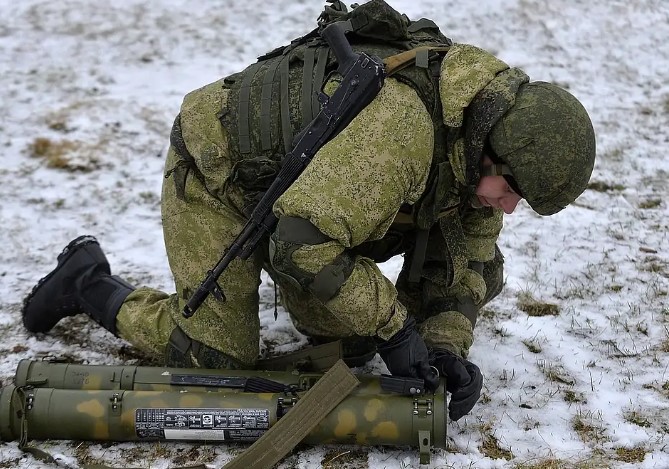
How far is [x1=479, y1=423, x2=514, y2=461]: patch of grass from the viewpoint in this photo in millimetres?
3598

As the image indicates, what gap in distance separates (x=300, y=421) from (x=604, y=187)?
14.0 ft

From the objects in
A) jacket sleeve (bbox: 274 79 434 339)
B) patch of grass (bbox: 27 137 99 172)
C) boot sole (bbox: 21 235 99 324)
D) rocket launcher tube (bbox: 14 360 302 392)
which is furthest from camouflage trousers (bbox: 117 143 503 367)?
patch of grass (bbox: 27 137 99 172)

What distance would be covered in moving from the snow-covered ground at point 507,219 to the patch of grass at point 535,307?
0.05 ft

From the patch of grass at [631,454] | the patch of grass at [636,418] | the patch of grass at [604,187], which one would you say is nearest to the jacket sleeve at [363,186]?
the patch of grass at [631,454]

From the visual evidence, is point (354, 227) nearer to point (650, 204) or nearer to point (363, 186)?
point (363, 186)

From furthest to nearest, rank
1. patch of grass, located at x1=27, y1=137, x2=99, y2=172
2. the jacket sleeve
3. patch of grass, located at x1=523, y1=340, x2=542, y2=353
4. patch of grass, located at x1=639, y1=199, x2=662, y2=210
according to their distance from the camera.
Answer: patch of grass, located at x1=27, y1=137, x2=99, y2=172, patch of grass, located at x1=639, y1=199, x2=662, y2=210, patch of grass, located at x1=523, y1=340, x2=542, y2=353, the jacket sleeve

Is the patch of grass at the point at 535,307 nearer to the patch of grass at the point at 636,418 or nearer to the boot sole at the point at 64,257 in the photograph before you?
the patch of grass at the point at 636,418

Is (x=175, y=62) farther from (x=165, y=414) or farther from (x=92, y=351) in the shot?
(x=165, y=414)

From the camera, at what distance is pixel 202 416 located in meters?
3.61

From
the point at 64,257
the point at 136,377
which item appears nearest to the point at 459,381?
the point at 136,377

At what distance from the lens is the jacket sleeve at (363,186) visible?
3238mm

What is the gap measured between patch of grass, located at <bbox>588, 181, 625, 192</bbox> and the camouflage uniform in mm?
2645

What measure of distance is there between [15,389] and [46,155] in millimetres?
3932

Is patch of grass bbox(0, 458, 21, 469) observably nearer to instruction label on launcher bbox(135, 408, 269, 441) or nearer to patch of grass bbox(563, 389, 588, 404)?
instruction label on launcher bbox(135, 408, 269, 441)
